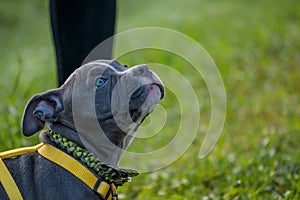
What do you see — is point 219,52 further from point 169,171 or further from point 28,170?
point 28,170

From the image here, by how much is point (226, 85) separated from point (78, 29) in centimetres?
272

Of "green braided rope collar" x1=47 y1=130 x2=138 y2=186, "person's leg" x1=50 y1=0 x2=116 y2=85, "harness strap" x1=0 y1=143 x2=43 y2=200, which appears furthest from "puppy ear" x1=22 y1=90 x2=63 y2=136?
"person's leg" x1=50 y1=0 x2=116 y2=85

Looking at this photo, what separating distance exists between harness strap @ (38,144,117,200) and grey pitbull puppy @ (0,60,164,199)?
77mm

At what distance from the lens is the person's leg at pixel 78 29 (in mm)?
4000

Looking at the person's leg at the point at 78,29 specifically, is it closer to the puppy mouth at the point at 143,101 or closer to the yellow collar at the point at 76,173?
the puppy mouth at the point at 143,101

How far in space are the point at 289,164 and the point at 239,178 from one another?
37cm

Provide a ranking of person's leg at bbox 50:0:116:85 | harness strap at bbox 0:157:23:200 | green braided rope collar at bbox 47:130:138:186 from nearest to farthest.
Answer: harness strap at bbox 0:157:23:200 < green braided rope collar at bbox 47:130:138:186 < person's leg at bbox 50:0:116:85

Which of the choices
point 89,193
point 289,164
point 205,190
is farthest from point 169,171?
point 89,193

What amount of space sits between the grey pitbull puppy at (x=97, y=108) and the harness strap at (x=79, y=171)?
→ 0.08m

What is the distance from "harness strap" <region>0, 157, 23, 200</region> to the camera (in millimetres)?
2773

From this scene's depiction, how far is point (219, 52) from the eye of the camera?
737 cm

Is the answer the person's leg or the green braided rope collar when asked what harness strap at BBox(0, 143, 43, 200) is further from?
the person's leg

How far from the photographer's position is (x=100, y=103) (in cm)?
307

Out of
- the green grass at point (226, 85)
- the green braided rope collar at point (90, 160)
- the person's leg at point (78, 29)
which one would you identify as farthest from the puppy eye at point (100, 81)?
the green grass at point (226, 85)
